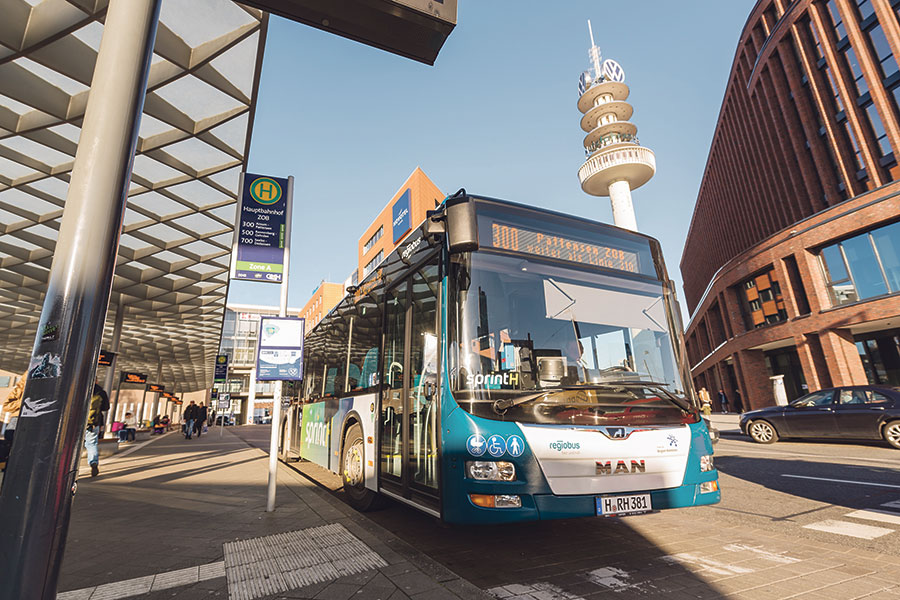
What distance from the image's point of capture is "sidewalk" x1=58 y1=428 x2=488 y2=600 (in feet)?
10.1

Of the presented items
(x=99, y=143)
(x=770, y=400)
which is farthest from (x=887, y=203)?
(x=99, y=143)

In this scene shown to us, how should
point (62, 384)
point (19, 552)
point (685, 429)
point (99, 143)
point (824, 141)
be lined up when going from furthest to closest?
point (824, 141)
point (685, 429)
point (99, 143)
point (62, 384)
point (19, 552)

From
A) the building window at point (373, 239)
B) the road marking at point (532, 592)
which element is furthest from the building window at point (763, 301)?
the building window at point (373, 239)

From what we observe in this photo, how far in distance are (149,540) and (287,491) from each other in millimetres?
2667

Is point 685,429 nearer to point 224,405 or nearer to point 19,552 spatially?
point 19,552

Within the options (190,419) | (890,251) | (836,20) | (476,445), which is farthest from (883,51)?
(190,419)

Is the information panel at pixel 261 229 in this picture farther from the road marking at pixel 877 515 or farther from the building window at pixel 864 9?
the building window at pixel 864 9

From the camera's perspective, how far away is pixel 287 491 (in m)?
6.92

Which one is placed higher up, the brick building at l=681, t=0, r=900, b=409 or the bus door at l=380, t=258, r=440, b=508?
the brick building at l=681, t=0, r=900, b=409

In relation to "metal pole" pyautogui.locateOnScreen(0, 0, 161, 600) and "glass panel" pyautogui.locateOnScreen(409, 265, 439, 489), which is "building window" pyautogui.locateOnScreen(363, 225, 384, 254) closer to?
"glass panel" pyautogui.locateOnScreen(409, 265, 439, 489)

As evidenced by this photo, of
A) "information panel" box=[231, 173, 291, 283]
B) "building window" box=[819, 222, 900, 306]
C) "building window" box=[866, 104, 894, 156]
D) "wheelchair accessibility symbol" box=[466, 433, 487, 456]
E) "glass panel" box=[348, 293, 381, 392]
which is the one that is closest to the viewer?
"wheelchair accessibility symbol" box=[466, 433, 487, 456]

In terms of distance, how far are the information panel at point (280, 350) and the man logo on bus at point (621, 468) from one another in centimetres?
392

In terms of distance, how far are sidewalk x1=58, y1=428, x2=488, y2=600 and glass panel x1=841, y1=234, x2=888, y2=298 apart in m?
23.0

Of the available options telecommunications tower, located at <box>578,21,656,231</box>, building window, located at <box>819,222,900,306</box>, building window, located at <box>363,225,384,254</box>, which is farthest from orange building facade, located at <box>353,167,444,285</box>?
building window, located at <box>819,222,900,306</box>
